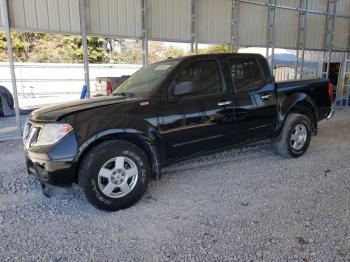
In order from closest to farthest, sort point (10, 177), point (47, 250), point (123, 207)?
point (47, 250) → point (123, 207) → point (10, 177)

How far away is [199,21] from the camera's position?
9.16 meters

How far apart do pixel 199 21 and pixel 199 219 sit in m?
7.34

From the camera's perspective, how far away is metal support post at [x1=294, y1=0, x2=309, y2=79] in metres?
11.3

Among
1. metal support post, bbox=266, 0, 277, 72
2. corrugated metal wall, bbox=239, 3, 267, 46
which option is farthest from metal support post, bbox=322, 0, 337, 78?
corrugated metal wall, bbox=239, 3, 267, 46

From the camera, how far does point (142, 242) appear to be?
279cm

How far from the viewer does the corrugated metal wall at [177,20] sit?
682 cm

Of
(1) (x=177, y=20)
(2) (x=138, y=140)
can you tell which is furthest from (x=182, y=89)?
(1) (x=177, y=20)

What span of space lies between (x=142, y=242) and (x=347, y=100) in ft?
43.4

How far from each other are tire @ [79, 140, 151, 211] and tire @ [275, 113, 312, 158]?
2.61 metres

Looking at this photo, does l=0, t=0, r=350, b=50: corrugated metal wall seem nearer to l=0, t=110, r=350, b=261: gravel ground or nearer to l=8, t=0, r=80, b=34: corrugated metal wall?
l=8, t=0, r=80, b=34: corrugated metal wall

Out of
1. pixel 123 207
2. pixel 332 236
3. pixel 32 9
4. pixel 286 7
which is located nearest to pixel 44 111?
pixel 123 207

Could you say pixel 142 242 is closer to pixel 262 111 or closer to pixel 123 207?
pixel 123 207

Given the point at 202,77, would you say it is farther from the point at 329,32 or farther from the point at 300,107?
the point at 329,32

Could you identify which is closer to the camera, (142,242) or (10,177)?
(142,242)
